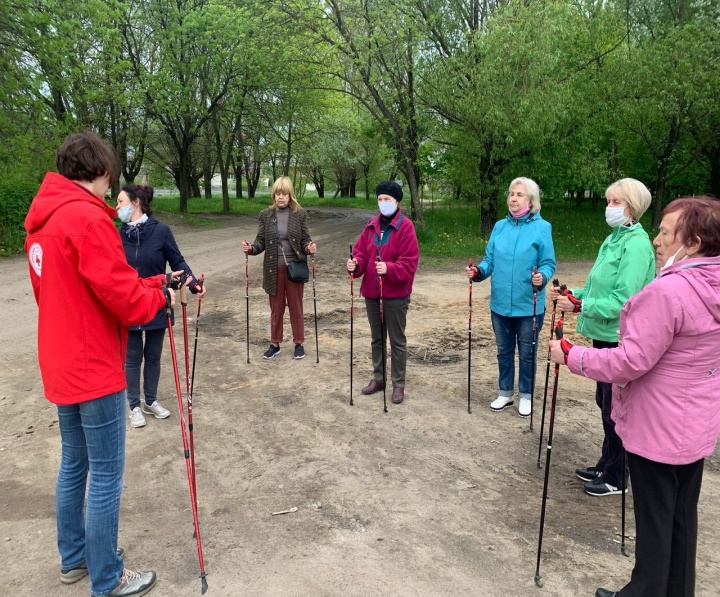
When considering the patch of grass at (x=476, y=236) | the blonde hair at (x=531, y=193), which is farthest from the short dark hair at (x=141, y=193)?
the patch of grass at (x=476, y=236)

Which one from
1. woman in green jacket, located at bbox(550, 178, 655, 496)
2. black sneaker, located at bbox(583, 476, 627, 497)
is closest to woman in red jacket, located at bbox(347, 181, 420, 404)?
woman in green jacket, located at bbox(550, 178, 655, 496)

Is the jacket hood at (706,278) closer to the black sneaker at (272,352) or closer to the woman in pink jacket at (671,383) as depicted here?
the woman in pink jacket at (671,383)

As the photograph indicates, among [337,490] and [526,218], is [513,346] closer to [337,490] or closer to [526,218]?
[526,218]

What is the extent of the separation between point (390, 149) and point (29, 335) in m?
14.8

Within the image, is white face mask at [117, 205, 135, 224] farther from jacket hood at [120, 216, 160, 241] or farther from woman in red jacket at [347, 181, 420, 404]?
woman in red jacket at [347, 181, 420, 404]

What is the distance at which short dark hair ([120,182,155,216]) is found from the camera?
4.75 meters

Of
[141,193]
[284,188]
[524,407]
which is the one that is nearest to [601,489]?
[524,407]

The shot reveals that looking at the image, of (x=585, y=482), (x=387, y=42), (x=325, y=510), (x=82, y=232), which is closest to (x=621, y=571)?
(x=585, y=482)

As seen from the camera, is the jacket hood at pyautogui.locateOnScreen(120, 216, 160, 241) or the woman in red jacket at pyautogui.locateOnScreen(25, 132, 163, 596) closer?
the woman in red jacket at pyautogui.locateOnScreen(25, 132, 163, 596)

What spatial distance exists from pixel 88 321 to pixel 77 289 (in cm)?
16

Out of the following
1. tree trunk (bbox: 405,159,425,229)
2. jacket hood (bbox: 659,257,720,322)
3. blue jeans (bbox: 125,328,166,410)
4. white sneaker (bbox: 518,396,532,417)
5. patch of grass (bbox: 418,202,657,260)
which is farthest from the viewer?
tree trunk (bbox: 405,159,425,229)

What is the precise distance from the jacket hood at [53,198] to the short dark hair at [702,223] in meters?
2.65

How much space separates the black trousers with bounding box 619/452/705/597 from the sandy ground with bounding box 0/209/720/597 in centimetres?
43

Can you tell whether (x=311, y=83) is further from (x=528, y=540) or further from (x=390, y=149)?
(x=528, y=540)
